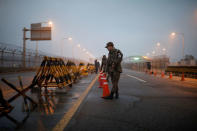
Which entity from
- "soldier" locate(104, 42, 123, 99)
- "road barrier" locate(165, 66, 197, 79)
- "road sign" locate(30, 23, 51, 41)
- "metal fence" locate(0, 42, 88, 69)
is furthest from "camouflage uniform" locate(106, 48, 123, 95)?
"road sign" locate(30, 23, 51, 41)

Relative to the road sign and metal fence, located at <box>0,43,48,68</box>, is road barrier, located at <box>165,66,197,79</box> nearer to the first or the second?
the road sign

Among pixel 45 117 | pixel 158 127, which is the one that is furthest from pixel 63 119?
pixel 158 127

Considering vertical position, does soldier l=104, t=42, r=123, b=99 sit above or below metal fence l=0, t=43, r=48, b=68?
below

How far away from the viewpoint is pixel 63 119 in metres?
3.31

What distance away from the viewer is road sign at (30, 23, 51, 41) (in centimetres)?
2752

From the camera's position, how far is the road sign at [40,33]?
27.5m

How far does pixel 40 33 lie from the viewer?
27.8m

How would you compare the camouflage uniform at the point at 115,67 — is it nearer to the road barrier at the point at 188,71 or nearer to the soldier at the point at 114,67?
the soldier at the point at 114,67

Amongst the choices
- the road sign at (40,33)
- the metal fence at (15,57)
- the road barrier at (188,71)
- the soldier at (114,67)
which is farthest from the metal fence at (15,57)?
the road barrier at (188,71)

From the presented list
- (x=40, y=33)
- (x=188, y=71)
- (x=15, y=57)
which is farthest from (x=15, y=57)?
(x=188, y=71)

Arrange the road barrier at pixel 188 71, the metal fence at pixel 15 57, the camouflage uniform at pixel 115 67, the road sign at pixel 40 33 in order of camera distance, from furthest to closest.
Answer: the road sign at pixel 40 33
the metal fence at pixel 15 57
the road barrier at pixel 188 71
the camouflage uniform at pixel 115 67

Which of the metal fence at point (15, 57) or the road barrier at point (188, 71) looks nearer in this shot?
the road barrier at point (188, 71)

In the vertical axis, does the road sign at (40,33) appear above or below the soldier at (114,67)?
above

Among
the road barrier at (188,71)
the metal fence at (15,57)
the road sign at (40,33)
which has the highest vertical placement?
the road sign at (40,33)
